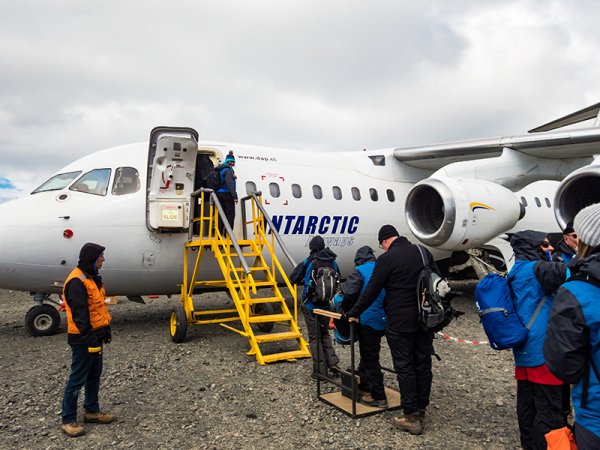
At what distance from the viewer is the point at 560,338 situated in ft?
7.57

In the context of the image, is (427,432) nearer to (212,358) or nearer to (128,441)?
(128,441)

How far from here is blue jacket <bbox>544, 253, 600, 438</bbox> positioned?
7.34 ft

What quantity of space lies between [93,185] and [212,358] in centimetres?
353

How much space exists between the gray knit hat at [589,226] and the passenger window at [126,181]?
7018 mm

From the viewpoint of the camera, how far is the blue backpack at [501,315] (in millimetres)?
3576

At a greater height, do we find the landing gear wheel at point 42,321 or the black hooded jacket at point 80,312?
the black hooded jacket at point 80,312

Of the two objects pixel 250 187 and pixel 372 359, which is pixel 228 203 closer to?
pixel 250 187

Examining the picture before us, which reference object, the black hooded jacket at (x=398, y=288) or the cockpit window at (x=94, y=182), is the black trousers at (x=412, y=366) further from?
the cockpit window at (x=94, y=182)

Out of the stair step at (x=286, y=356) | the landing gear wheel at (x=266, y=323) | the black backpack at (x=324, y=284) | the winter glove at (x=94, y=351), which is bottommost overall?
the stair step at (x=286, y=356)

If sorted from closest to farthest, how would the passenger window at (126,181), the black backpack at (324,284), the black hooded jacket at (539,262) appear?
the black hooded jacket at (539,262) → the black backpack at (324,284) → the passenger window at (126,181)

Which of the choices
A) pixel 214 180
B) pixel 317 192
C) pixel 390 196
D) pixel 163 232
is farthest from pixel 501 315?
pixel 390 196

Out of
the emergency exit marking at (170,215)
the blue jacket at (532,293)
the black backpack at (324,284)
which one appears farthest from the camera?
the emergency exit marking at (170,215)

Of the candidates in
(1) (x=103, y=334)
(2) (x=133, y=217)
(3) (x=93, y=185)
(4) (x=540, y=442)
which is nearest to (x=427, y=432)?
(4) (x=540, y=442)

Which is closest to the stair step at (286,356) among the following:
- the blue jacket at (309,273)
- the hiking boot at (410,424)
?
the blue jacket at (309,273)
